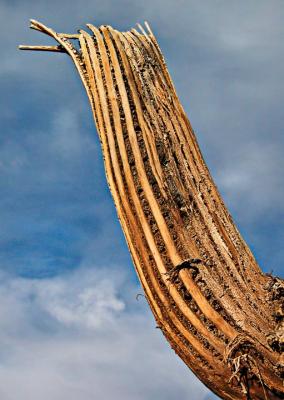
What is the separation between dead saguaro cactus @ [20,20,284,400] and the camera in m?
3.05

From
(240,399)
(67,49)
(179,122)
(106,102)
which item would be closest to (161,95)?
(179,122)

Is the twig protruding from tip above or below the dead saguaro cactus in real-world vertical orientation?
above

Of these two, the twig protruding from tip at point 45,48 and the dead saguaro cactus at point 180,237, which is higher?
the twig protruding from tip at point 45,48

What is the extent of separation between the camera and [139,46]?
14.4 ft

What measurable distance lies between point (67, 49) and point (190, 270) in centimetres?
200

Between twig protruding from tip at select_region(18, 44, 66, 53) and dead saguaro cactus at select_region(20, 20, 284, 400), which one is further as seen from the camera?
twig protruding from tip at select_region(18, 44, 66, 53)

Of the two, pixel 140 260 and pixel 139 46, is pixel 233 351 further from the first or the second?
pixel 139 46

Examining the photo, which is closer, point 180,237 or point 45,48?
point 180,237

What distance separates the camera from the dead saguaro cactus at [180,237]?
305 centimetres

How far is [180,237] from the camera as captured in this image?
133 inches

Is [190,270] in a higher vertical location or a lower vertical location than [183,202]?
lower

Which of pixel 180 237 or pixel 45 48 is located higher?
pixel 45 48

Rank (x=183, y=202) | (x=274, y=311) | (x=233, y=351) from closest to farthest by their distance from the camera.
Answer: (x=233, y=351) < (x=274, y=311) < (x=183, y=202)

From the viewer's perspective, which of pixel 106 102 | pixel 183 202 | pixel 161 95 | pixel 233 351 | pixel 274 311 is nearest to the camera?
pixel 233 351
